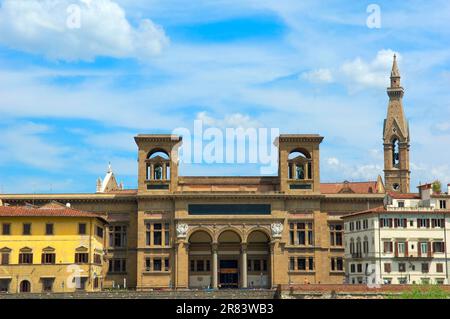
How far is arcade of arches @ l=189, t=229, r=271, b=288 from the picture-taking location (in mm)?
96750

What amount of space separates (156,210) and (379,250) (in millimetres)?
29608

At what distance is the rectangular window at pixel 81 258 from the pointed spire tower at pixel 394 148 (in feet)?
231

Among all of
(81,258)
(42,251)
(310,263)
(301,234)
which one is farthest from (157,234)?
(310,263)

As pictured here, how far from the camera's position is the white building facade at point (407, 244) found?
82.7 meters

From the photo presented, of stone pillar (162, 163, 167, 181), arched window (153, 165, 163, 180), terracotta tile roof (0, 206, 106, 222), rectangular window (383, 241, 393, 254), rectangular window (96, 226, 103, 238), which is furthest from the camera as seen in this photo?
arched window (153, 165, 163, 180)

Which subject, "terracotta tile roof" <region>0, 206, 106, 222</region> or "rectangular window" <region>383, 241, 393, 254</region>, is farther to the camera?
"rectangular window" <region>383, 241, 393, 254</region>

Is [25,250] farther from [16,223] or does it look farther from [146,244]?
[146,244]

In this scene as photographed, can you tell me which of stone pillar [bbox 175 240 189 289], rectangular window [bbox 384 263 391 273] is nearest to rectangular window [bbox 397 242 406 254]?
rectangular window [bbox 384 263 391 273]

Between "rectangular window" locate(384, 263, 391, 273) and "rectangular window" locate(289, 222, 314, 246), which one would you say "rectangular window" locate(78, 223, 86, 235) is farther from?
"rectangular window" locate(384, 263, 391, 273)

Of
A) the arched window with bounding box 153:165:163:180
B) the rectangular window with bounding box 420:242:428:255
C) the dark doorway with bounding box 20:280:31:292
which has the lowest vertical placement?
the dark doorway with bounding box 20:280:31:292

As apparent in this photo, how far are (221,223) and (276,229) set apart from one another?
7.08m

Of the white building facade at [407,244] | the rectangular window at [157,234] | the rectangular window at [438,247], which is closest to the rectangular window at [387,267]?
the white building facade at [407,244]

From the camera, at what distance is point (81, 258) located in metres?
83.2

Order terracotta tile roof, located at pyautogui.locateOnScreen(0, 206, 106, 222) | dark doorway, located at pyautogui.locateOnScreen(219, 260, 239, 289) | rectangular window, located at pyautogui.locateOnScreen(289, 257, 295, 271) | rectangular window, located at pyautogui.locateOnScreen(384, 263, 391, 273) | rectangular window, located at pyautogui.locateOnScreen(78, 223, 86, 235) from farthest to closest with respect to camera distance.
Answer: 1. dark doorway, located at pyautogui.locateOnScreen(219, 260, 239, 289)
2. rectangular window, located at pyautogui.locateOnScreen(289, 257, 295, 271)
3. rectangular window, located at pyautogui.locateOnScreen(78, 223, 86, 235)
4. rectangular window, located at pyautogui.locateOnScreen(384, 263, 391, 273)
5. terracotta tile roof, located at pyautogui.locateOnScreen(0, 206, 106, 222)
